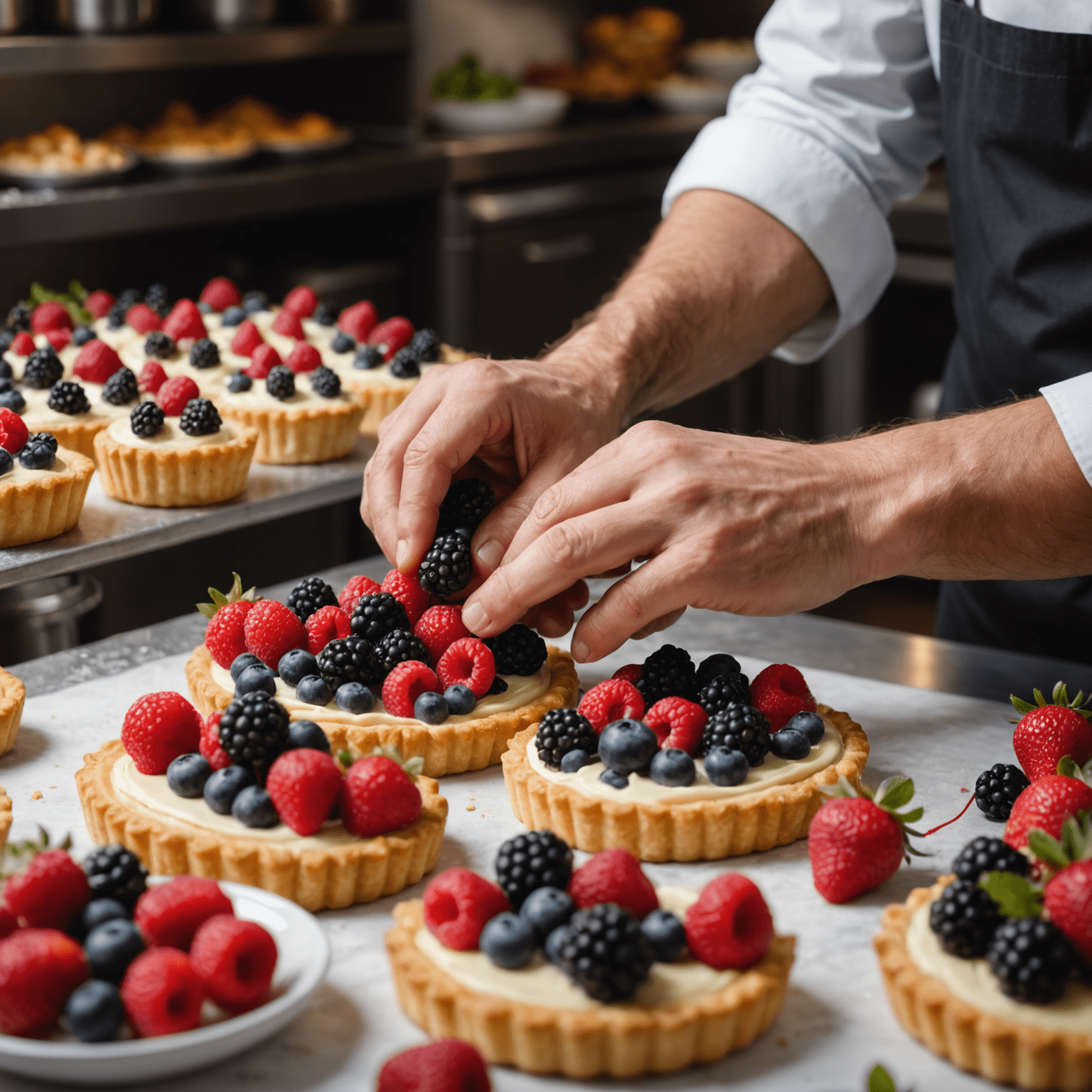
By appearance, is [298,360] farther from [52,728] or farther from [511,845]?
[511,845]

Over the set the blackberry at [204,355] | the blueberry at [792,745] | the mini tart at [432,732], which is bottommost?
the mini tart at [432,732]

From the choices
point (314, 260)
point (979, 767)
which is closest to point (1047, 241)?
point (979, 767)

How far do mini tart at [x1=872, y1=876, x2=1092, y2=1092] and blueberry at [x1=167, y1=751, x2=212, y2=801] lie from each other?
894 mm

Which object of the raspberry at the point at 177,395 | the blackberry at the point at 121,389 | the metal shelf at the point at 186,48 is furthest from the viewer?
the metal shelf at the point at 186,48

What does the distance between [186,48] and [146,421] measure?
104 inches

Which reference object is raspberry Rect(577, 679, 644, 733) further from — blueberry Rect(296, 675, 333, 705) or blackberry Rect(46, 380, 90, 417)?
blackberry Rect(46, 380, 90, 417)

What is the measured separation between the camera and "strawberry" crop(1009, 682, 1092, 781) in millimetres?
1998

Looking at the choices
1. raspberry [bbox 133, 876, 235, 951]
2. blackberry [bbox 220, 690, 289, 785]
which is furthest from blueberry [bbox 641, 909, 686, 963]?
blackberry [bbox 220, 690, 289, 785]

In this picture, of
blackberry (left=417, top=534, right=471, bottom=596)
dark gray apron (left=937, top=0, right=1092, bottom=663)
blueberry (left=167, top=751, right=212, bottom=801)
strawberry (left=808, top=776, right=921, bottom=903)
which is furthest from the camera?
dark gray apron (left=937, top=0, right=1092, bottom=663)

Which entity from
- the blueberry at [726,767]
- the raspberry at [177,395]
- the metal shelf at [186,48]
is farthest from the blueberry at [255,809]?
the metal shelf at [186,48]

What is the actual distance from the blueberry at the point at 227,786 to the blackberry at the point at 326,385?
67.1 inches

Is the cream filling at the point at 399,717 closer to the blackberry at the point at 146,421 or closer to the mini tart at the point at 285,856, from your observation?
the mini tart at the point at 285,856

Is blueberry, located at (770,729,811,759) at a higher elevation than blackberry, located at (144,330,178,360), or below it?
below

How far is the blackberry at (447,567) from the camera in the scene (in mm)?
2326
